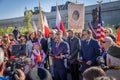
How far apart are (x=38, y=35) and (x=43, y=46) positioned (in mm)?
390

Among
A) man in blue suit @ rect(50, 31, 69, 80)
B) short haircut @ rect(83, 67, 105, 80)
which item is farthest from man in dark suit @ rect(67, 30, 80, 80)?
short haircut @ rect(83, 67, 105, 80)

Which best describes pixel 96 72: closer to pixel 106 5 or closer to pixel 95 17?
pixel 95 17

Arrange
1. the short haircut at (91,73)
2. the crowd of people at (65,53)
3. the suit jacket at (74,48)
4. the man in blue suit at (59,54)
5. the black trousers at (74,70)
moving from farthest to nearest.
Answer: the black trousers at (74,70) → the suit jacket at (74,48) → the man in blue suit at (59,54) → the crowd of people at (65,53) → the short haircut at (91,73)

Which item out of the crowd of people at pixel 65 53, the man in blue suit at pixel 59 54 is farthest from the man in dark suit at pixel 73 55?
the man in blue suit at pixel 59 54

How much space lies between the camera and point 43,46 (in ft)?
33.2

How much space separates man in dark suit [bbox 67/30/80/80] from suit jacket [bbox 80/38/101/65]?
1.20 metres

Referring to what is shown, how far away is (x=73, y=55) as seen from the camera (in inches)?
366

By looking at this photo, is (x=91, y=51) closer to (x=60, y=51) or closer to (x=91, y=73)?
(x=60, y=51)

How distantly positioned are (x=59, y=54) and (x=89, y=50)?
95 cm

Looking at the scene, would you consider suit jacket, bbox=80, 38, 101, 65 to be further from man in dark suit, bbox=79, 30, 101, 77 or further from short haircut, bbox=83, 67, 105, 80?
short haircut, bbox=83, 67, 105, 80

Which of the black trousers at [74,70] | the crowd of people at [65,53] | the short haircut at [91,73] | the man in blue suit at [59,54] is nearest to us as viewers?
the short haircut at [91,73]

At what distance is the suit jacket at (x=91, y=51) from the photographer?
768 cm

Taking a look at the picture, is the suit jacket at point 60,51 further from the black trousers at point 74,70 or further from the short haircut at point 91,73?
the short haircut at point 91,73

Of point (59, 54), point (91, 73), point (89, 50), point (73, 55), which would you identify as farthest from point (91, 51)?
point (91, 73)
